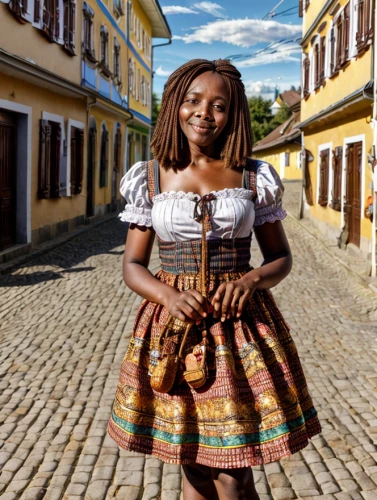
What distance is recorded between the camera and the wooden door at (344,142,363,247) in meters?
12.7

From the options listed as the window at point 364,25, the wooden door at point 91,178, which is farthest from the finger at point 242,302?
the wooden door at point 91,178

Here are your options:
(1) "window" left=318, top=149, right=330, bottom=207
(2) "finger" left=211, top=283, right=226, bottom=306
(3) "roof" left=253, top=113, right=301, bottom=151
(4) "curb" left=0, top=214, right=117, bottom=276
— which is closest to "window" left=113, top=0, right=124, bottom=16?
(3) "roof" left=253, top=113, right=301, bottom=151

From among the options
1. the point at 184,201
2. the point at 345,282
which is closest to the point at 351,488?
the point at 184,201

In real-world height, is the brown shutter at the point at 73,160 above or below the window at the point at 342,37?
below

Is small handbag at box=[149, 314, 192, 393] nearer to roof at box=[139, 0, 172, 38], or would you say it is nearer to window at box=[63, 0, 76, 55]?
window at box=[63, 0, 76, 55]

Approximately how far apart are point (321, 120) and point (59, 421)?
1291cm

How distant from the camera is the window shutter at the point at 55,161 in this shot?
1436 centimetres

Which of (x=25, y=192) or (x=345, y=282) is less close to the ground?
(x=25, y=192)

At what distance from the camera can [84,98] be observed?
16328mm

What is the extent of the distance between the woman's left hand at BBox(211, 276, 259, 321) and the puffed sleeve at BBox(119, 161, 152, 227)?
1.32 ft

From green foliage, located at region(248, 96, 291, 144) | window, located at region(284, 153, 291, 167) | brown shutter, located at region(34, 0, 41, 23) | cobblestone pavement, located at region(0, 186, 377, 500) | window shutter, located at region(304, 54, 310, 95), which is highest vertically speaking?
green foliage, located at region(248, 96, 291, 144)

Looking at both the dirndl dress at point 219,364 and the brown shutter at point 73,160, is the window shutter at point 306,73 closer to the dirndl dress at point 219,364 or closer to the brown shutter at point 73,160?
the brown shutter at point 73,160

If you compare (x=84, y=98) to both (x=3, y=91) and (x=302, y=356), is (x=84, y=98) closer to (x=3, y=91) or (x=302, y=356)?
(x=3, y=91)

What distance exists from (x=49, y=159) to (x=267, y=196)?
12.4 meters
